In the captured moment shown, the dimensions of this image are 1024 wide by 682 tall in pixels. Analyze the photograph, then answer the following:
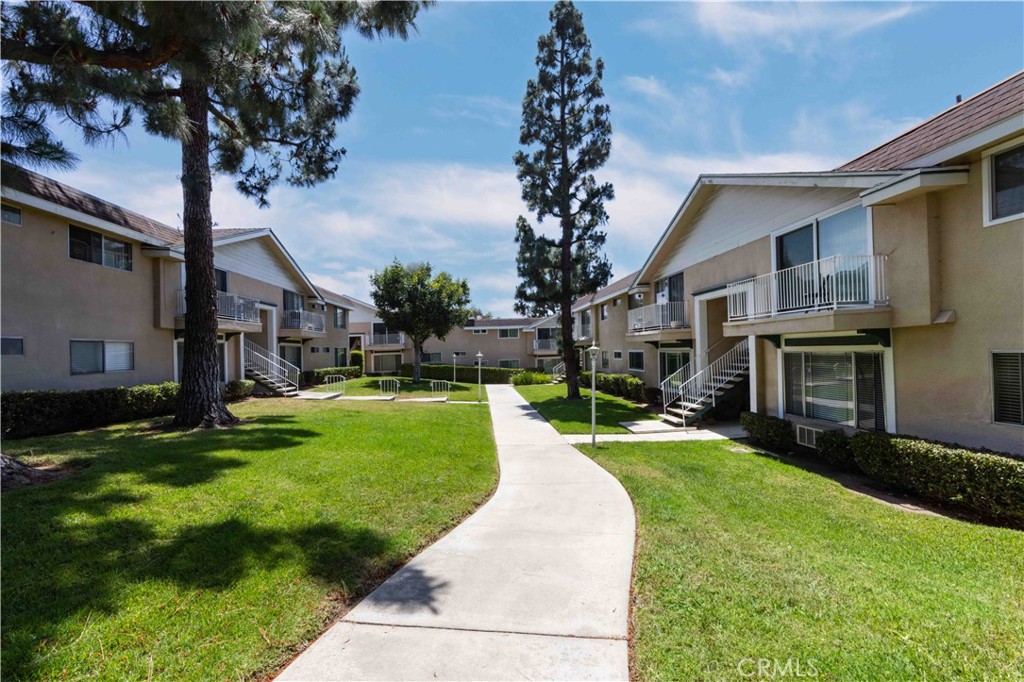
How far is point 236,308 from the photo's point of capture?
1750 centimetres

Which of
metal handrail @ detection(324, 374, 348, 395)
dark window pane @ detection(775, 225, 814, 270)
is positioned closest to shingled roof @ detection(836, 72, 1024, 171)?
dark window pane @ detection(775, 225, 814, 270)

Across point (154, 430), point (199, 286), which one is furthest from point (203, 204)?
point (154, 430)

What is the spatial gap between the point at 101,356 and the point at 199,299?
4573mm

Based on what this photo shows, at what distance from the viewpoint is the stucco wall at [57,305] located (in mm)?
10500

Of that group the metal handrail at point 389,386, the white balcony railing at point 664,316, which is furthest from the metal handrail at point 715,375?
the metal handrail at point 389,386

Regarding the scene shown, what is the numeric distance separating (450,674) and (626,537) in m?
2.87

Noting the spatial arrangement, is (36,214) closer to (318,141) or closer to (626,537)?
(318,141)

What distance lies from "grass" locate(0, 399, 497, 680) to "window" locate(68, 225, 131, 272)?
592cm

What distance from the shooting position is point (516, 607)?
3641 mm

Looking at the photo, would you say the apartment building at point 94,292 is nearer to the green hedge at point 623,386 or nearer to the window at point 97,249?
the window at point 97,249

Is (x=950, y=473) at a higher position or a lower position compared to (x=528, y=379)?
higher

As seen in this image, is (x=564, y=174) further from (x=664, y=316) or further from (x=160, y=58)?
(x=160, y=58)

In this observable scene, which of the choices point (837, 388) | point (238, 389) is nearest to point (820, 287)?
point (837, 388)

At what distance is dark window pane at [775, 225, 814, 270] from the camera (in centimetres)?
1044
